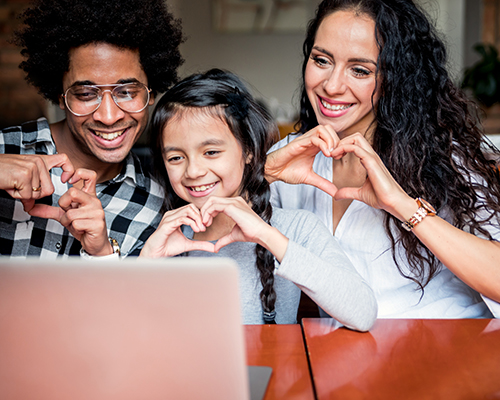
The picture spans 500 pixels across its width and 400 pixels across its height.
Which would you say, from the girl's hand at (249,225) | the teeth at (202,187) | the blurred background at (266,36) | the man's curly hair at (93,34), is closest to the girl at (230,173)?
the teeth at (202,187)

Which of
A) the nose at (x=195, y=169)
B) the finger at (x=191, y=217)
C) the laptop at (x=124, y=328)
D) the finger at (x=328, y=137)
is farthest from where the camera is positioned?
the nose at (x=195, y=169)

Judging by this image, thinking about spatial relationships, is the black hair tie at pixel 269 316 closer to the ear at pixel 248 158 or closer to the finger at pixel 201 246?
the finger at pixel 201 246

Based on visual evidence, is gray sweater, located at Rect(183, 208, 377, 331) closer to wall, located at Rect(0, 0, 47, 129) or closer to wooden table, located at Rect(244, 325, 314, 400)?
wooden table, located at Rect(244, 325, 314, 400)

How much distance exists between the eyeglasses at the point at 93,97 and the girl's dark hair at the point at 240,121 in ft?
0.30

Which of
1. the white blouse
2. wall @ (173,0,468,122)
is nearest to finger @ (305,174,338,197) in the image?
the white blouse

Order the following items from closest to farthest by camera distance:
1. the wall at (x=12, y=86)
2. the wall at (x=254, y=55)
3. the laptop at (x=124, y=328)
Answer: the laptop at (x=124, y=328)
the wall at (x=12, y=86)
the wall at (x=254, y=55)

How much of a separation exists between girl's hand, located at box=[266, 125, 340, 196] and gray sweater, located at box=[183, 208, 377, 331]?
0.34 ft

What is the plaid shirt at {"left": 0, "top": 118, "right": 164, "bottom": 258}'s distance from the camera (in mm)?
1428

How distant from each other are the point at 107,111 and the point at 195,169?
33cm

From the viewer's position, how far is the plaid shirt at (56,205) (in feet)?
4.68

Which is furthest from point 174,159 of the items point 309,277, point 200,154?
point 309,277

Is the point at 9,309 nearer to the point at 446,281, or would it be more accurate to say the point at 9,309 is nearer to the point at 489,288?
the point at 489,288

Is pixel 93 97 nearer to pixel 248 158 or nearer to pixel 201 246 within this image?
pixel 248 158

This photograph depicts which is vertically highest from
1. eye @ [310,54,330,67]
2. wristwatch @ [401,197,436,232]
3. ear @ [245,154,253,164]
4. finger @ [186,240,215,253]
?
eye @ [310,54,330,67]
